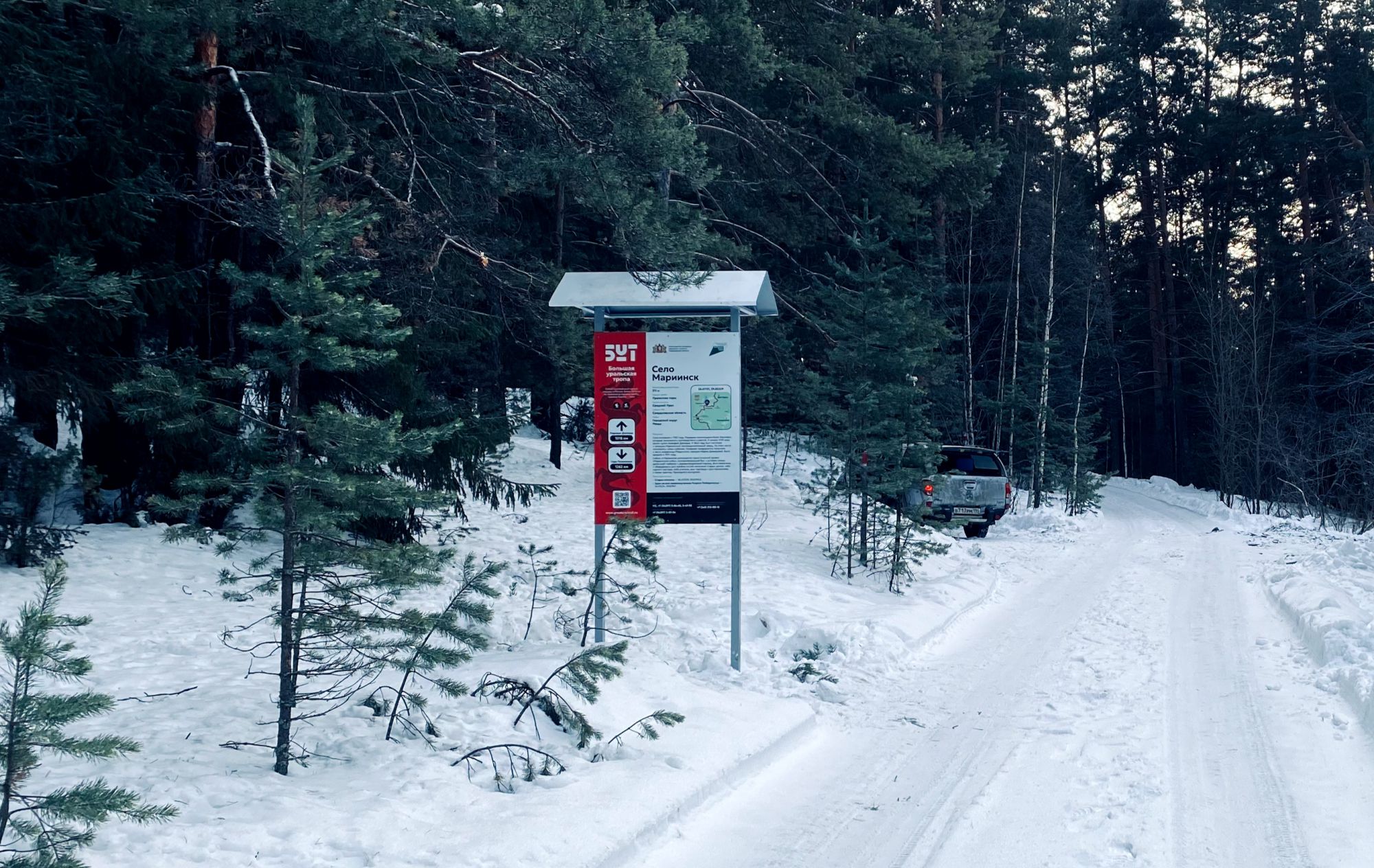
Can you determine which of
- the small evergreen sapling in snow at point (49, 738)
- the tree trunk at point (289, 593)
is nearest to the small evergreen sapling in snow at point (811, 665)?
the tree trunk at point (289, 593)

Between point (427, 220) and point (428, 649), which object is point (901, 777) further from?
point (427, 220)

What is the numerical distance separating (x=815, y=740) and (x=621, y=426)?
293 cm

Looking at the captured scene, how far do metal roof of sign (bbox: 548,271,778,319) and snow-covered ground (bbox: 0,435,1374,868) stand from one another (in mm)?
2823

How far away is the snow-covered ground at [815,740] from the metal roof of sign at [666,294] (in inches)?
111

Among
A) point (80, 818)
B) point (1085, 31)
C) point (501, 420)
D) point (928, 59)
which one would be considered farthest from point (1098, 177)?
point (80, 818)

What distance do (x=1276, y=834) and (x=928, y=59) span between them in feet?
56.5

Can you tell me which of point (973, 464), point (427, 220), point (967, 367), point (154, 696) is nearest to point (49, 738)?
point (154, 696)

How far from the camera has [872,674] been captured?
8.28 m

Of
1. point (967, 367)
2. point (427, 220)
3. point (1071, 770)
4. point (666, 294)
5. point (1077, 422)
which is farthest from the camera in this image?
point (1077, 422)

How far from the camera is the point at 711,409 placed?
7957 millimetres

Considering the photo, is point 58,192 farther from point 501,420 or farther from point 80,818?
point 80,818

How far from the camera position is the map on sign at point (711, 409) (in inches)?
313

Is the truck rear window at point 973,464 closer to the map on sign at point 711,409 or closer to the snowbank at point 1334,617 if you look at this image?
the snowbank at point 1334,617

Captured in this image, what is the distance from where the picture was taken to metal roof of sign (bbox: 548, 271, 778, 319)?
311 inches
